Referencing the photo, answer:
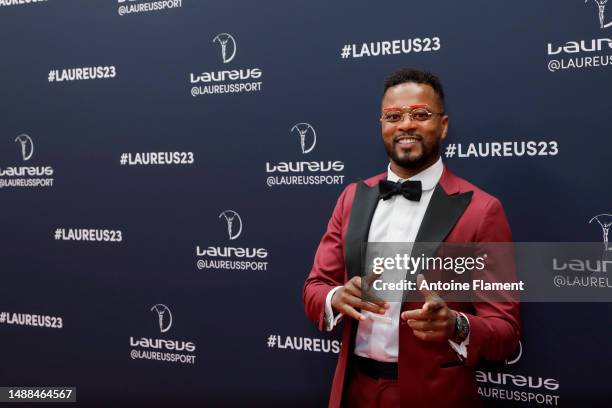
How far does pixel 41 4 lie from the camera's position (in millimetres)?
2855

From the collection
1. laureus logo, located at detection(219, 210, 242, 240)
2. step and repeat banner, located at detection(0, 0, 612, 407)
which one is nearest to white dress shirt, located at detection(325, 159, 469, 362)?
step and repeat banner, located at detection(0, 0, 612, 407)

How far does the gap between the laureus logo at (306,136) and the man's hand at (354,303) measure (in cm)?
92

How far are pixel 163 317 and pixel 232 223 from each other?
25.2 inches

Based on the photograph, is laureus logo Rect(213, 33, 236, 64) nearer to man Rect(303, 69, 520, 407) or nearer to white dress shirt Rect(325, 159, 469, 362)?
man Rect(303, 69, 520, 407)

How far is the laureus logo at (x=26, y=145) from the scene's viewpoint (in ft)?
9.53

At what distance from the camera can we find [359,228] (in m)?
1.75

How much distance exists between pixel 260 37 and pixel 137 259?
4.21 ft

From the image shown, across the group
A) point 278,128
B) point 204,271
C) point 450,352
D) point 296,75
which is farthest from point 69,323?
point 450,352

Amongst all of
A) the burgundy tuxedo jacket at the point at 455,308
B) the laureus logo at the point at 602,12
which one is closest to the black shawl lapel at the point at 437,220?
the burgundy tuxedo jacket at the point at 455,308

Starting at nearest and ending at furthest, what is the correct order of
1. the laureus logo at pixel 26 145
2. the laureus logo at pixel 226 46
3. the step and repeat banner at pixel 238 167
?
1. the step and repeat banner at pixel 238 167
2. the laureus logo at pixel 226 46
3. the laureus logo at pixel 26 145

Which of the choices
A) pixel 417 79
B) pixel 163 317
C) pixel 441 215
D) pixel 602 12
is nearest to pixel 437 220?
pixel 441 215

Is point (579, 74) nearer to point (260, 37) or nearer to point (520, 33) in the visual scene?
point (520, 33)

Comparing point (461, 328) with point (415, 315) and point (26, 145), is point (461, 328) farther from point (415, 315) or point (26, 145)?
point (26, 145)

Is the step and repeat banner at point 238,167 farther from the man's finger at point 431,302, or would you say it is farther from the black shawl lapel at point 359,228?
the man's finger at point 431,302
